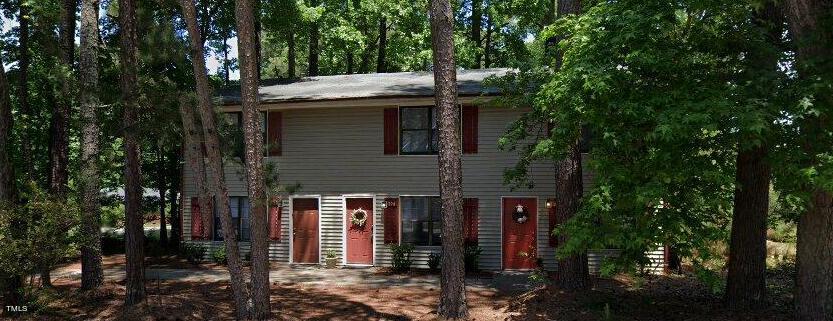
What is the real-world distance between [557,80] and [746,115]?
8.23 feet

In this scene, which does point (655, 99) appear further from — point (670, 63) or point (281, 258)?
point (281, 258)

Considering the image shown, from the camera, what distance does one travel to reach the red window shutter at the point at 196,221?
17422mm

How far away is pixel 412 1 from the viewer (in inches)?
999

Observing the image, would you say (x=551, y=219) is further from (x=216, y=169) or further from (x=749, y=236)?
(x=216, y=169)

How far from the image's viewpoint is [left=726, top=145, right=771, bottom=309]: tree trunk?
32.8 ft

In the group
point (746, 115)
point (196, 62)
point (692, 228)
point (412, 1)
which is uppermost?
point (412, 1)

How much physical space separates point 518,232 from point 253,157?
A: 824 cm

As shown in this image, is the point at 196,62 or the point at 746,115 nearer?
the point at 746,115

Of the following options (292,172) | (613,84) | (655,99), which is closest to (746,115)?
(655,99)

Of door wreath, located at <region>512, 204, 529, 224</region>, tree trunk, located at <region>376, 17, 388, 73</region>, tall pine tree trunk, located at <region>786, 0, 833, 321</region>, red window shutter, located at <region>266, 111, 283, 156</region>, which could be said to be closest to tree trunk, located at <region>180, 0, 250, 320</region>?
red window shutter, located at <region>266, 111, 283, 156</region>

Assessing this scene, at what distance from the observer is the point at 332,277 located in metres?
14.8

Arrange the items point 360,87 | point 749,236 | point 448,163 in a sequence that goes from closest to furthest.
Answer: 1. point 448,163
2. point 749,236
3. point 360,87

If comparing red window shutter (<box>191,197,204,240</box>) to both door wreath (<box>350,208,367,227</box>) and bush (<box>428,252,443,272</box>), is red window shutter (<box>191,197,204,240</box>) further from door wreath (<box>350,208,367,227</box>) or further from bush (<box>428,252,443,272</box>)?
bush (<box>428,252,443,272</box>)

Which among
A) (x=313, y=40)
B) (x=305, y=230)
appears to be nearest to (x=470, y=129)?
(x=305, y=230)
